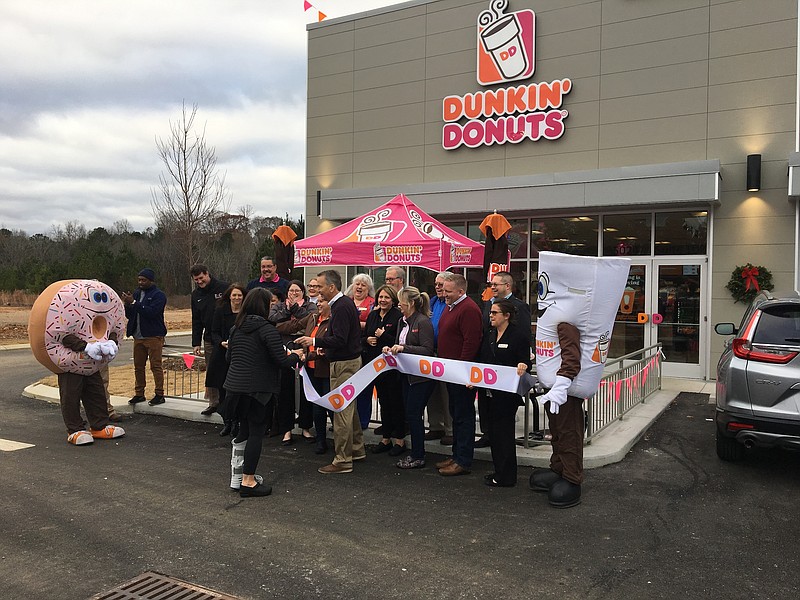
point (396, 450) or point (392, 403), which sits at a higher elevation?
point (392, 403)

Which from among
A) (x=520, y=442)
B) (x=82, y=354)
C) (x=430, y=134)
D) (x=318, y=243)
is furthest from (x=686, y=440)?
(x=430, y=134)

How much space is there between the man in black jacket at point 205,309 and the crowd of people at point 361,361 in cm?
4

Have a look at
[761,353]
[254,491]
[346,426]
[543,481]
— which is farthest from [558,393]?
[254,491]

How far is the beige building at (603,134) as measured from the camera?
39.2ft

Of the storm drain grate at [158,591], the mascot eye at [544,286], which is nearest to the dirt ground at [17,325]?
the storm drain grate at [158,591]

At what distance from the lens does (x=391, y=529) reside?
4.79 metres

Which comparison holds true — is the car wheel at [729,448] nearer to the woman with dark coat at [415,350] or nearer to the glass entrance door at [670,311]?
the woman with dark coat at [415,350]

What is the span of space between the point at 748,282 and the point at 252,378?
10.2 m

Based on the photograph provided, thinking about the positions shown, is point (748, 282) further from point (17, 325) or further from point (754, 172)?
point (17, 325)

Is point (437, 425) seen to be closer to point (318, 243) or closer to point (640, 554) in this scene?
point (640, 554)

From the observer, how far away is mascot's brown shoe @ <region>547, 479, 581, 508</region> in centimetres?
522

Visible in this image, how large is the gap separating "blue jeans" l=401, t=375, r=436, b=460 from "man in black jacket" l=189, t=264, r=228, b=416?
3493mm

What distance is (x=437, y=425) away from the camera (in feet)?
24.1

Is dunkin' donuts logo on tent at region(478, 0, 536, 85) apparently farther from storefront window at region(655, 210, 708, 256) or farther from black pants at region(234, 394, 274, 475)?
black pants at region(234, 394, 274, 475)
